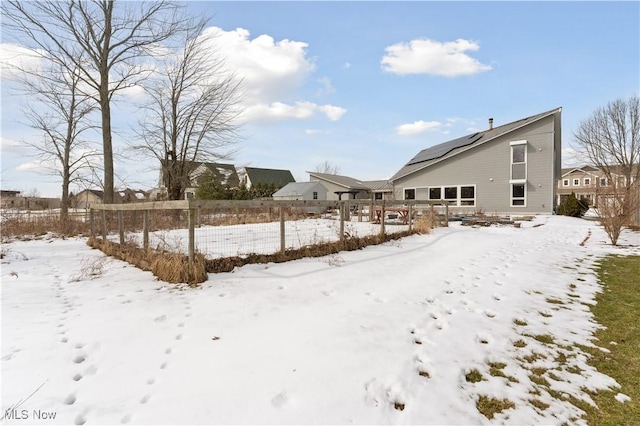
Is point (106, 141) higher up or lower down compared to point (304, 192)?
higher up

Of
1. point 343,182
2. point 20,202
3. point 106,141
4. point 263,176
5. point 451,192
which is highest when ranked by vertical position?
point 263,176

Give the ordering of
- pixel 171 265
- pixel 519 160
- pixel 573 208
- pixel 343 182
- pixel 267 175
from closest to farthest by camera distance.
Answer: pixel 171 265 → pixel 573 208 → pixel 519 160 → pixel 343 182 → pixel 267 175

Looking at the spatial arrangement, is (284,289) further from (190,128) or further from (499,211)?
(499,211)

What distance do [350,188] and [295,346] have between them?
109ft

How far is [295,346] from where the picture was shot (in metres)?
3.11

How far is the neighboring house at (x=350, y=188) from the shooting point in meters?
35.8

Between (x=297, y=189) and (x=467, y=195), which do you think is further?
(x=297, y=189)

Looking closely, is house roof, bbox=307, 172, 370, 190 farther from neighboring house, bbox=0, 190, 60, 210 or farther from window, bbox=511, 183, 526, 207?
neighboring house, bbox=0, 190, 60, 210

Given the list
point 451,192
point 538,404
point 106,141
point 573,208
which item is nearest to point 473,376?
point 538,404

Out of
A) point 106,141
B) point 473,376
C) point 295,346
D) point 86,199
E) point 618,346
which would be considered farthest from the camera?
point 86,199

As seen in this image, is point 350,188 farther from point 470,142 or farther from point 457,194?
point 470,142

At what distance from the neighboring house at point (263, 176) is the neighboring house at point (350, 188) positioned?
31.3ft

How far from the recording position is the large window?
22594 mm

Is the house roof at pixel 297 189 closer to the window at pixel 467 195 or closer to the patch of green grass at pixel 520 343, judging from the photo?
the window at pixel 467 195
